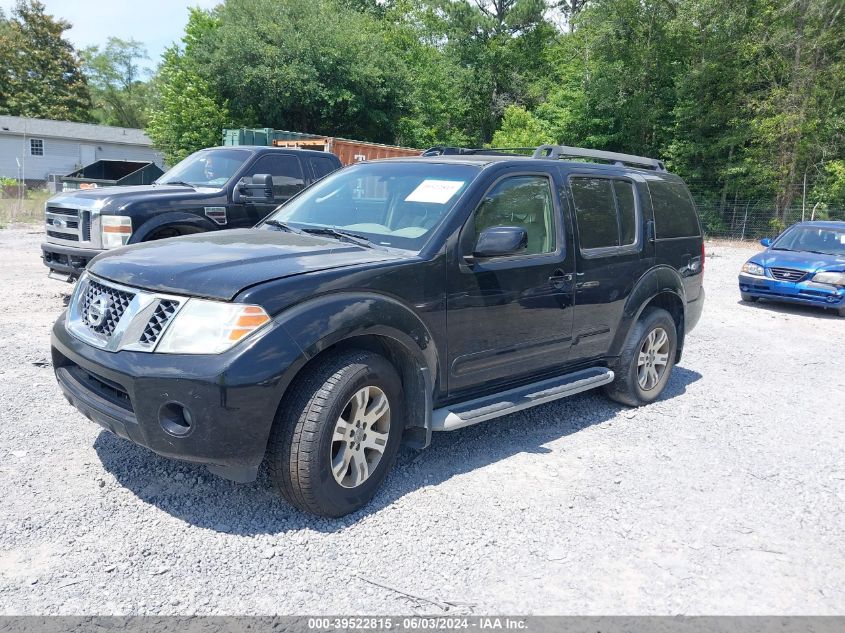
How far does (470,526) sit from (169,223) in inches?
222

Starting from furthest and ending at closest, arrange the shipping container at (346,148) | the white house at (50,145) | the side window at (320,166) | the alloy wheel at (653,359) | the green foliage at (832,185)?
the white house at (50,145) < the green foliage at (832,185) < the shipping container at (346,148) < the side window at (320,166) < the alloy wheel at (653,359)

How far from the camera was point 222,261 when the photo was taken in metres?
3.43

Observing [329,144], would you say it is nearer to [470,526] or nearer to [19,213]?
[19,213]

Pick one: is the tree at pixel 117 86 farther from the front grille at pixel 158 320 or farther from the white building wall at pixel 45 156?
the front grille at pixel 158 320

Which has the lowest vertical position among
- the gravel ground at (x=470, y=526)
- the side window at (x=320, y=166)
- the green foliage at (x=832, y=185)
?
the gravel ground at (x=470, y=526)

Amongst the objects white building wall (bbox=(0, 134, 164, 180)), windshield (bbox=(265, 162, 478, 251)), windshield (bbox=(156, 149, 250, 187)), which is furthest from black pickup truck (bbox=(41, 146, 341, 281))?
white building wall (bbox=(0, 134, 164, 180))

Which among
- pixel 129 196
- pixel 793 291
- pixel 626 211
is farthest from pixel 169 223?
pixel 793 291

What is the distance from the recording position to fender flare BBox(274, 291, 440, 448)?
3.16m

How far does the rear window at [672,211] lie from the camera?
225 inches

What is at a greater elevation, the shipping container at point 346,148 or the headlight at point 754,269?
the shipping container at point 346,148

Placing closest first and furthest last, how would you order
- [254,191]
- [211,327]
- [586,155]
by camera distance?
[211,327], [586,155], [254,191]

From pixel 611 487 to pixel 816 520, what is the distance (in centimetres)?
112

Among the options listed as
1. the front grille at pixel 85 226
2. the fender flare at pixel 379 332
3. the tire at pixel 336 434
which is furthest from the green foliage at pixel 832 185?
the tire at pixel 336 434

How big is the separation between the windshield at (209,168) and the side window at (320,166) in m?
1.01
